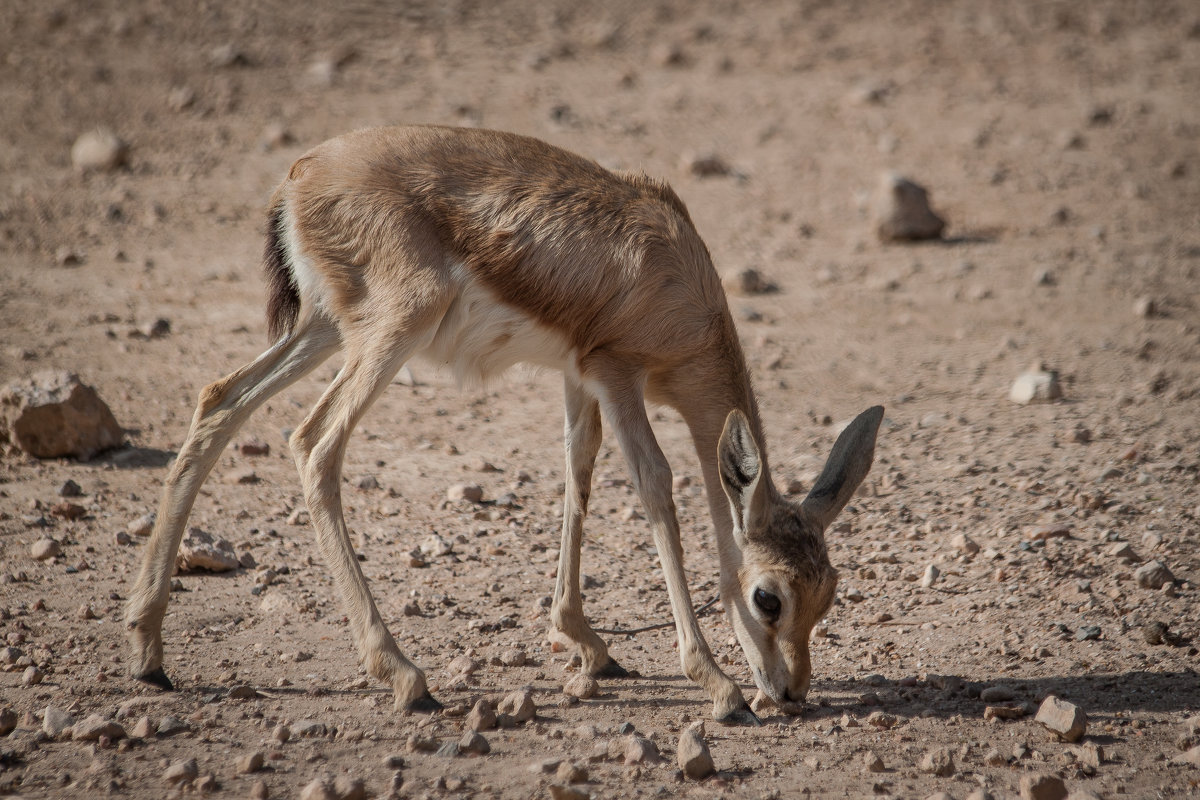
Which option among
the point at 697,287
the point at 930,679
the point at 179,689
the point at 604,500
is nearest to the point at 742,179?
the point at 604,500

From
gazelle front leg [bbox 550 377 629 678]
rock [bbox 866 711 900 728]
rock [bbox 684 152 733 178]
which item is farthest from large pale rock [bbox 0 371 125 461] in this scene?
rock [bbox 684 152 733 178]

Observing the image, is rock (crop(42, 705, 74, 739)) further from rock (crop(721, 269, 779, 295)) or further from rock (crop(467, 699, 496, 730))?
rock (crop(721, 269, 779, 295))

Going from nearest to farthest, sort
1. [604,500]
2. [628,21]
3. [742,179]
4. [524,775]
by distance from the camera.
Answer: [524,775] < [604,500] < [742,179] < [628,21]

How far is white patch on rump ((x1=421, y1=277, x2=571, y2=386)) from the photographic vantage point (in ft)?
19.2

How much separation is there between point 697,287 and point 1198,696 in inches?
129

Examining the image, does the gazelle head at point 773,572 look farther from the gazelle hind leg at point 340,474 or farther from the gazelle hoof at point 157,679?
the gazelle hoof at point 157,679

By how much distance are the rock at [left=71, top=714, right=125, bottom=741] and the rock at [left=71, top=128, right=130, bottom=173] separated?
32.2 feet

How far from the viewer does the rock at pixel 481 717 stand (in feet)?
17.2

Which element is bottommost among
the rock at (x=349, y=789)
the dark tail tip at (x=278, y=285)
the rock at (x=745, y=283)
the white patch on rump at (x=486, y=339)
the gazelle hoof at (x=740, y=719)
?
the gazelle hoof at (x=740, y=719)

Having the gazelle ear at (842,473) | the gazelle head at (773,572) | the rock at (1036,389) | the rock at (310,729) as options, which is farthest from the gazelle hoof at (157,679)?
the rock at (1036,389)

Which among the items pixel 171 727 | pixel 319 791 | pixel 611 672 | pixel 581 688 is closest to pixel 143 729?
pixel 171 727

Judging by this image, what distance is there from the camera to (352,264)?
5.78 m

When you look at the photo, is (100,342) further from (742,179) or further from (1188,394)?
(1188,394)

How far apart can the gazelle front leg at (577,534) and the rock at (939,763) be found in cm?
164
